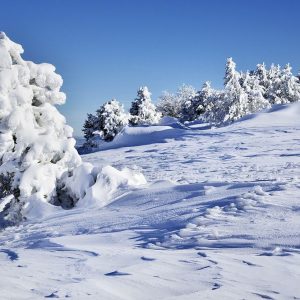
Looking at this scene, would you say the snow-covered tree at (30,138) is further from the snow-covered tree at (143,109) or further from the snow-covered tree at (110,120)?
the snow-covered tree at (143,109)

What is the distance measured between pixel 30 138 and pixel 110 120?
3162 cm

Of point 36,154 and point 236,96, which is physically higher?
point 236,96

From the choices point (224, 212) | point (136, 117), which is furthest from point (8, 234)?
point (136, 117)

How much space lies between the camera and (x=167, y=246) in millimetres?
4766

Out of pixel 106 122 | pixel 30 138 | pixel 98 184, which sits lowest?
pixel 98 184

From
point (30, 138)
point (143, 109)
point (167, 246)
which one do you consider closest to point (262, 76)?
point (143, 109)

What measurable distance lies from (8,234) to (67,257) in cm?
279

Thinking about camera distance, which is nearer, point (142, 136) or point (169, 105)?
point (142, 136)

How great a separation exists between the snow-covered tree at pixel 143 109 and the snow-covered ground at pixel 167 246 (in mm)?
35678

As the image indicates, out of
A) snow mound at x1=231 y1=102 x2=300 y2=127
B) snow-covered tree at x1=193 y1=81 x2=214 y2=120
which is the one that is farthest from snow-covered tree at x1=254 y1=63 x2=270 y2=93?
snow mound at x1=231 y1=102 x2=300 y2=127

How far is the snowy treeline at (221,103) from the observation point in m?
40.9

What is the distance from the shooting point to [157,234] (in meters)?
5.29

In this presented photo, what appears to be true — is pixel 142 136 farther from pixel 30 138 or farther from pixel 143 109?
pixel 143 109

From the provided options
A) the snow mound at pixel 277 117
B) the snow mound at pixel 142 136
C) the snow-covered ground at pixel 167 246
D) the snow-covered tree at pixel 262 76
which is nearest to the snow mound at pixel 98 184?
the snow-covered ground at pixel 167 246
